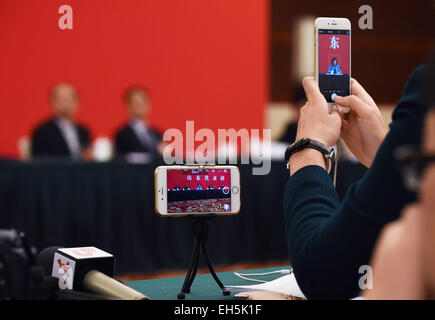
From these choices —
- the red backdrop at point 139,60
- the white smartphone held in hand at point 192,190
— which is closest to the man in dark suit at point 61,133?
the red backdrop at point 139,60

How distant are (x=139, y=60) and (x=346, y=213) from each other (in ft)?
16.7

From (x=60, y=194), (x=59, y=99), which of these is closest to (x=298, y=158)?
(x=60, y=194)

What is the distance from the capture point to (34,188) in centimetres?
329

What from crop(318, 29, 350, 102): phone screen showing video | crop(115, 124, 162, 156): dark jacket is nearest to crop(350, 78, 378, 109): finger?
crop(318, 29, 350, 102): phone screen showing video

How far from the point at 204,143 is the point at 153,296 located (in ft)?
16.7

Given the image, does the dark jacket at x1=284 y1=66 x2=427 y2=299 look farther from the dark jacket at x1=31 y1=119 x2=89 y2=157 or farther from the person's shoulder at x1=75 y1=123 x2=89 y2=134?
the person's shoulder at x1=75 y1=123 x2=89 y2=134

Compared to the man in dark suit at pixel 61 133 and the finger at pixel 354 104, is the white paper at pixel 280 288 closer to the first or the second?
the finger at pixel 354 104

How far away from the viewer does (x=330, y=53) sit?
2.56ft

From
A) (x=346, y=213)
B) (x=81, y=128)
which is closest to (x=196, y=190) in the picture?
(x=346, y=213)

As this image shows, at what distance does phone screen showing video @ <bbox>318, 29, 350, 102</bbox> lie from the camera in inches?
29.4

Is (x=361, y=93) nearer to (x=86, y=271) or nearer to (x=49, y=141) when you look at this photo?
(x=86, y=271)

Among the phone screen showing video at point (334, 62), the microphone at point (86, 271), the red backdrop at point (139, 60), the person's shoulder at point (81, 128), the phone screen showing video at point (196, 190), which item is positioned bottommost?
the microphone at point (86, 271)

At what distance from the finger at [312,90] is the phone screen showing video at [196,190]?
0.66ft

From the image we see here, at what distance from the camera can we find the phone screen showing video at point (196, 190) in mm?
821
